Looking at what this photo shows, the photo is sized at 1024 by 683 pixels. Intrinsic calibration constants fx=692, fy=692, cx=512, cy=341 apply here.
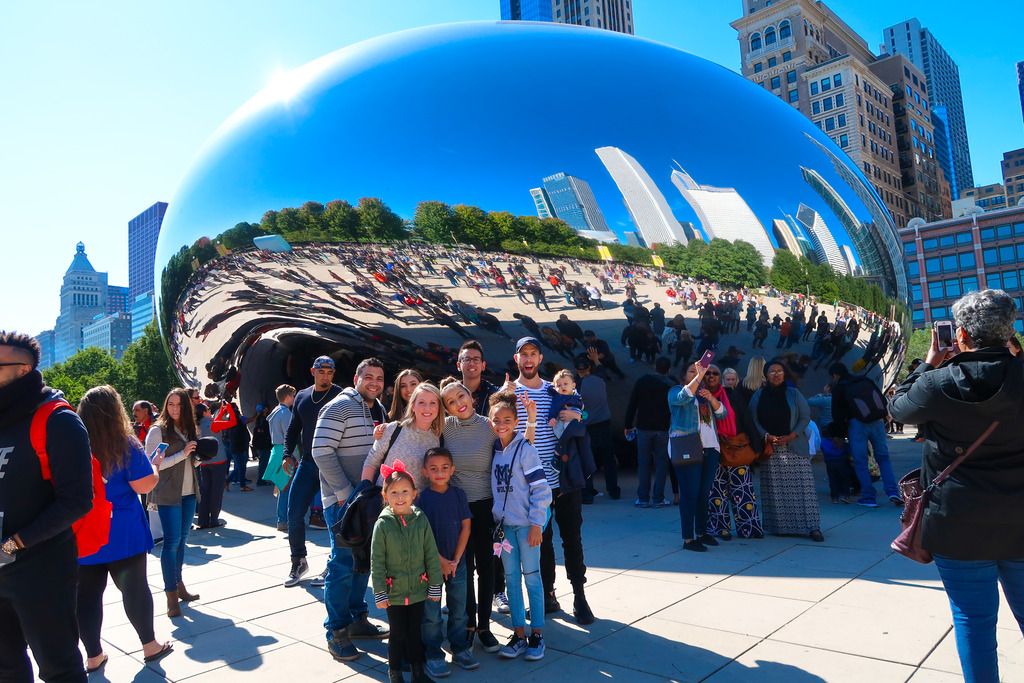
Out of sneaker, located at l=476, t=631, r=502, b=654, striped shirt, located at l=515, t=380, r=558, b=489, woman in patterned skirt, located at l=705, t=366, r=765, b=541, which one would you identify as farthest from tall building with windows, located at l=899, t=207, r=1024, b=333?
sneaker, located at l=476, t=631, r=502, b=654

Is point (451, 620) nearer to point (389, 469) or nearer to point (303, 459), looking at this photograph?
point (389, 469)

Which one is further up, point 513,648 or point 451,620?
point 451,620

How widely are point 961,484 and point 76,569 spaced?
3368mm

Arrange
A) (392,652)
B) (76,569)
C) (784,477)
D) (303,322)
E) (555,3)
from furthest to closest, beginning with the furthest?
(555,3) < (303,322) < (784,477) < (392,652) < (76,569)

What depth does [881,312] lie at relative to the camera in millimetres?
8516

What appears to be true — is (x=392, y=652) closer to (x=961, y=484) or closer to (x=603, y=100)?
(x=961, y=484)

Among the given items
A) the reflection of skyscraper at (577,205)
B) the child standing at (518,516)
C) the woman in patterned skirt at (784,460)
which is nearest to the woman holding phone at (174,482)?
the child standing at (518,516)

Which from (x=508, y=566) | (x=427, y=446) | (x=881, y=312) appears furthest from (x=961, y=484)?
(x=881, y=312)

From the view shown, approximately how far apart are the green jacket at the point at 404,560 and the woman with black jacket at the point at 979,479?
6.92 ft

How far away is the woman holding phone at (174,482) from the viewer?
463cm

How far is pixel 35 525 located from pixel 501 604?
2748 millimetres

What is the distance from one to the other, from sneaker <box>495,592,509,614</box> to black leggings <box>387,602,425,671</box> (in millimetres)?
1200

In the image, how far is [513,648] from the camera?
11.7 ft

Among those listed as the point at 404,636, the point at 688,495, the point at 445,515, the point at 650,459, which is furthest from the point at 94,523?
Answer: the point at 650,459
